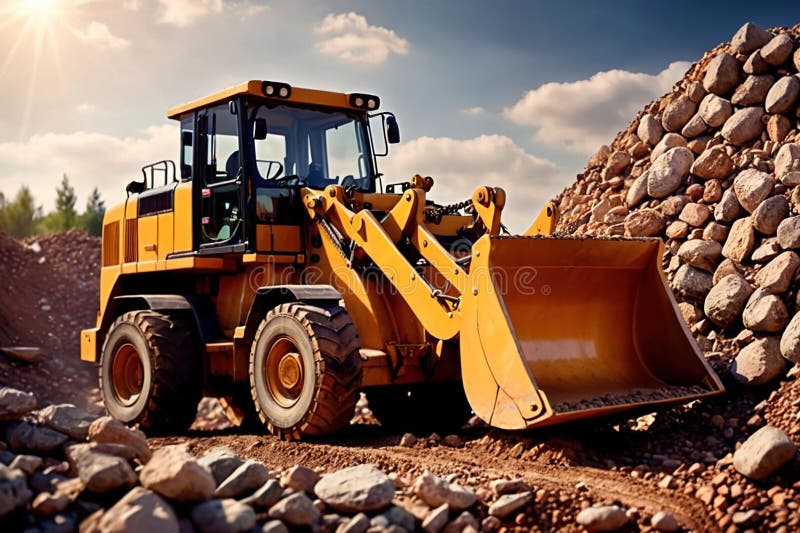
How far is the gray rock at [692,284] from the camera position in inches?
355

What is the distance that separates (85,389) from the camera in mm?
15656

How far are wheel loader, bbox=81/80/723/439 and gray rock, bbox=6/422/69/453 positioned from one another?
202cm

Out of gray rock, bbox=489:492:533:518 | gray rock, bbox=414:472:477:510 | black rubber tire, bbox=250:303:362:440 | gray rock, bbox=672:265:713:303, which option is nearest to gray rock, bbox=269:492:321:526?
gray rock, bbox=414:472:477:510

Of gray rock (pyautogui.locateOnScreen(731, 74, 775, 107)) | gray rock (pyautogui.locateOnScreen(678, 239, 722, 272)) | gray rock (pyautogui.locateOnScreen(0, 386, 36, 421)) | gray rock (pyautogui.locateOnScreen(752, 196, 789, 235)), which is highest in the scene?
gray rock (pyautogui.locateOnScreen(731, 74, 775, 107))

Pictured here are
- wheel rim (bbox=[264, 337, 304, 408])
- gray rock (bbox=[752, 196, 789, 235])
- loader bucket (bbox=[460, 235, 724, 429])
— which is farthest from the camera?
gray rock (bbox=[752, 196, 789, 235])

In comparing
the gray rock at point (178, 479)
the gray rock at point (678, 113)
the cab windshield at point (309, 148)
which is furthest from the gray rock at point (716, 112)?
the gray rock at point (178, 479)

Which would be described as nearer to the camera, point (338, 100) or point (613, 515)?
point (613, 515)

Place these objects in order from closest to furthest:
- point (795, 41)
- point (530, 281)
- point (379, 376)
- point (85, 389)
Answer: point (530, 281) < point (379, 376) < point (795, 41) < point (85, 389)

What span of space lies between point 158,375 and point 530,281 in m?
3.60

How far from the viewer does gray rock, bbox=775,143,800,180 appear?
9500mm

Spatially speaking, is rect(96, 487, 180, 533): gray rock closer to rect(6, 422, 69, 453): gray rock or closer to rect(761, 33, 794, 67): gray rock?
rect(6, 422, 69, 453): gray rock

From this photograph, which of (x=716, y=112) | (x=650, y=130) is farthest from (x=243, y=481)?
(x=650, y=130)

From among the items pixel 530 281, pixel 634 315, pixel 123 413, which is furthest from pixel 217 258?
pixel 634 315

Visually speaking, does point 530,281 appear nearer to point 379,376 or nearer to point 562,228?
point 379,376
